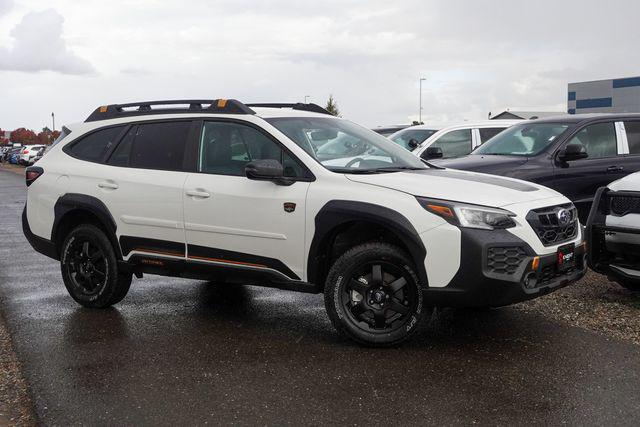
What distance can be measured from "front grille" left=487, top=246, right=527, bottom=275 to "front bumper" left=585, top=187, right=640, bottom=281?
1713 mm

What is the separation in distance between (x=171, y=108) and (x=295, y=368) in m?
2.74

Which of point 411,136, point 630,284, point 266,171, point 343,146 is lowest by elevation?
point 630,284

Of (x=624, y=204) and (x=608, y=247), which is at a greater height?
(x=624, y=204)

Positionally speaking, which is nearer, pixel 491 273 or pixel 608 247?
pixel 491 273

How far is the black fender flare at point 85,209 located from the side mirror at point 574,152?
5.19 m

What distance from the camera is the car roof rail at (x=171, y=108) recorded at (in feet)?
20.4

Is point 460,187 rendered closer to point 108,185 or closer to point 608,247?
point 608,247

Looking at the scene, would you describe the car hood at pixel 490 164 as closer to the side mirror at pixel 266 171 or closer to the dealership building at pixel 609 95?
the side mirror at pixel 266 171

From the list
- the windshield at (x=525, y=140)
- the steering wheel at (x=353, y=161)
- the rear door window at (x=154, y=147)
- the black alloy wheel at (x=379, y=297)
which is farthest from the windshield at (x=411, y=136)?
the black alloy wheel at (x=379, y=297)

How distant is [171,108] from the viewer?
261 inches

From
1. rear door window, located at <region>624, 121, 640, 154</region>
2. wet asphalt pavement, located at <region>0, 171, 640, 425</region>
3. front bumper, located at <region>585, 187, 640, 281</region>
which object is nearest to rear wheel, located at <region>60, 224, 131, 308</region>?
wet asphalt pavement, located at <region>0, 171, 640, 425</region>

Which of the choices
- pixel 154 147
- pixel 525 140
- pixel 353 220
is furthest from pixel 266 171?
pixel 525 140

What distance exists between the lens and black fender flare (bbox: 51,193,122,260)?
259 inches

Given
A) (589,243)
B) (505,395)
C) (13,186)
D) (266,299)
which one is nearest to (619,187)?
(589,243)
